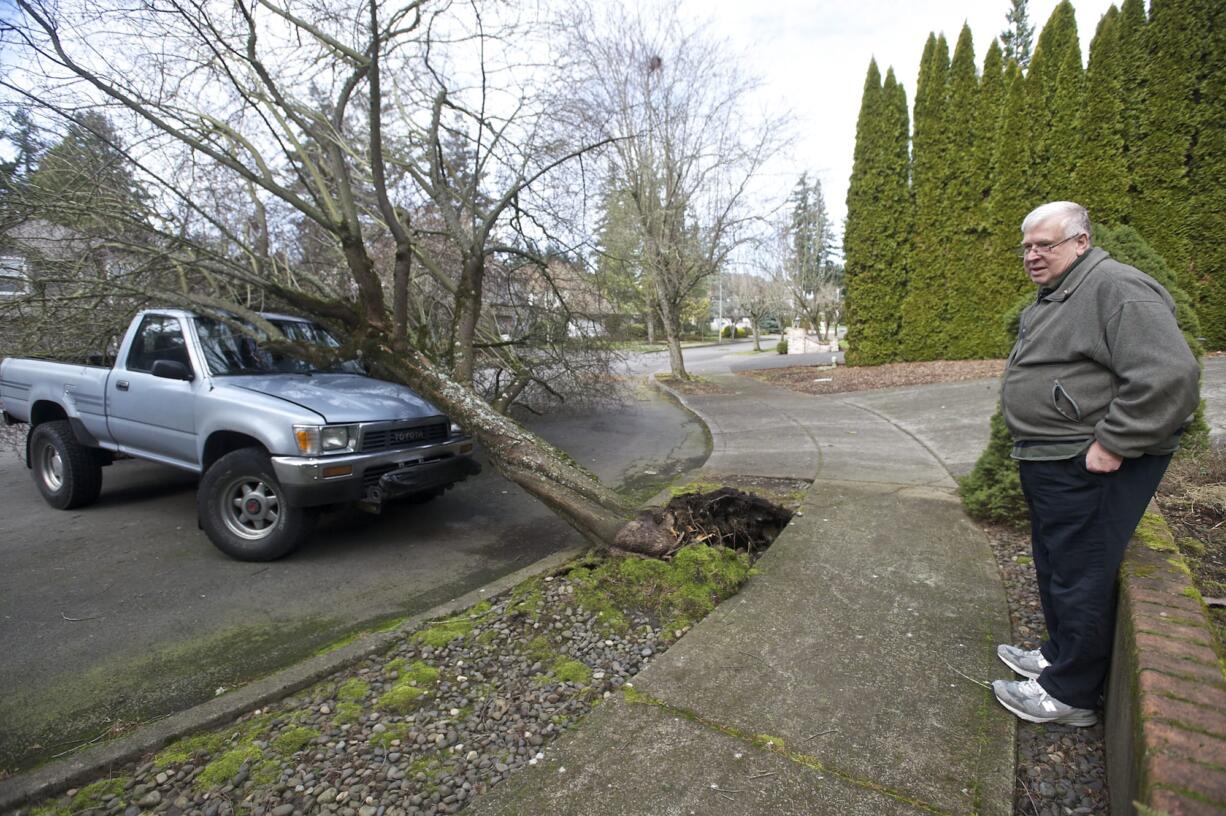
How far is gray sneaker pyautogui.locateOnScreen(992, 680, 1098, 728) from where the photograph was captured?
2.14 metres

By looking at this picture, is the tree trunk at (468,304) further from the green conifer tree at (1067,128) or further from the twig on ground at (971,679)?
the green conifer tree at (1067,128)

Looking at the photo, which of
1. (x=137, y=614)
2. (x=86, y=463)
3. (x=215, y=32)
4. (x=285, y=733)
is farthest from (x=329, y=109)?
(x=285, y=733)

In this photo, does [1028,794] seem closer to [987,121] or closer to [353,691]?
[353,691]

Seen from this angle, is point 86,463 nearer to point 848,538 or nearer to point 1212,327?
point 848,538

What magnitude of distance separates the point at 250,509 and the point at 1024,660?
4.54 metres

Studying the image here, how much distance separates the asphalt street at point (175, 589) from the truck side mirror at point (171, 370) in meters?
1.26

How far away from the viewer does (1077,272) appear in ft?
6.81

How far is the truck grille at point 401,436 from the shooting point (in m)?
4.22

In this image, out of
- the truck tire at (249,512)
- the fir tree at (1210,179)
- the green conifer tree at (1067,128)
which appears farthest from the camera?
the green conifer tree at (1067,128)

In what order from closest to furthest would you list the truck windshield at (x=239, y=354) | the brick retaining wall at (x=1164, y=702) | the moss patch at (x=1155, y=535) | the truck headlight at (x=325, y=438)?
the brick retaining wall at (x=1164, y=702) → the moss patch at (x=1155, y=535) → the truck headlight at (x=325, y=438) → the truck windshield at (x=239, y=354)

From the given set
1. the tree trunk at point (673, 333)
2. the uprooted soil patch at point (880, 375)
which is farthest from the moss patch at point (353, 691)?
the tree trunk at point (673, 333)

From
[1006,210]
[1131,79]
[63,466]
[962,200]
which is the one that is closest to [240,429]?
[63,466]

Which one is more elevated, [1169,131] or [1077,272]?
[1169,131]

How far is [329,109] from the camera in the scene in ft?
24.3
